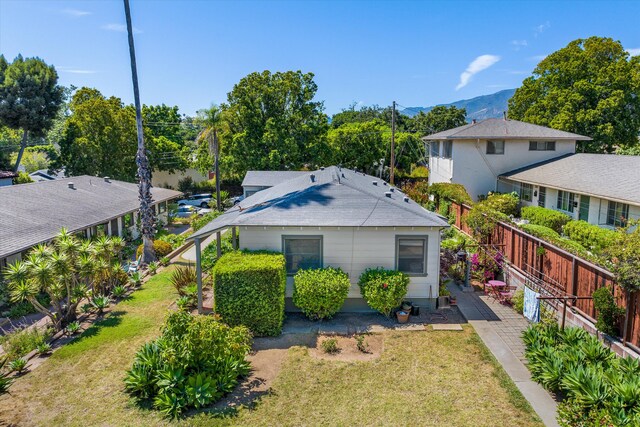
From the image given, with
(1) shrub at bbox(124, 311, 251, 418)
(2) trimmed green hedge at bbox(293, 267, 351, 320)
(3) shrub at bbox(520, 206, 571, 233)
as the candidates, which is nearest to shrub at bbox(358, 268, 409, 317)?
(2) trimmed green hedge at bbox(293, 267, 351, 320)

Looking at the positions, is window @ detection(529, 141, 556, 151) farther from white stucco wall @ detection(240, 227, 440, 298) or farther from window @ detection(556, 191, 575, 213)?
white stucco wall @ detection(240, 227, 440, 298)

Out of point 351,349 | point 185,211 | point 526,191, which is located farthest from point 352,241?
point 185,211

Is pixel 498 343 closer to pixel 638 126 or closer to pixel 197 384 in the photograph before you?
pixel 197 384

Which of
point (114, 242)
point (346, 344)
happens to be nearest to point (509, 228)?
point (346, 344)

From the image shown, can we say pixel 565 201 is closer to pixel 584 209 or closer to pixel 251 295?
pixel 584 209

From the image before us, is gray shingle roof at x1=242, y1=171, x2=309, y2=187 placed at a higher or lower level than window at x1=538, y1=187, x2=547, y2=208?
higher

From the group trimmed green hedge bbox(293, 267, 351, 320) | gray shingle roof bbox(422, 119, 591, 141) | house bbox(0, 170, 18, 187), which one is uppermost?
gray shingle roof bbox(422, 119, 591, 141)
